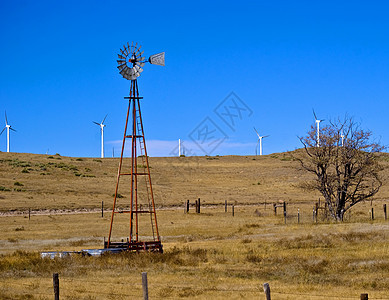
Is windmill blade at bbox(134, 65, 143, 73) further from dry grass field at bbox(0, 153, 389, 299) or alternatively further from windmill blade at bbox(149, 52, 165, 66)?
dry grass field at bbox(0, 153, 389, 299)

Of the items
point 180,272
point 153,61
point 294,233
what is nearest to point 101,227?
point 294,233

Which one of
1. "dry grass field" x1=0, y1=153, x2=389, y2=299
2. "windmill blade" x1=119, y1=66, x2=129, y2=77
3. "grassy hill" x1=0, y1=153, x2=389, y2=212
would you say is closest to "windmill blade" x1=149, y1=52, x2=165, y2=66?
"windmill blade" x1=119, y1=66, x2=129, y2=77

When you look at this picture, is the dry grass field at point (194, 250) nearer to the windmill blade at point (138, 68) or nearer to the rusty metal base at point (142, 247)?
the rusty metal base at point (142, 247)

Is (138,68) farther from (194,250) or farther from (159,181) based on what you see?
(159,181)

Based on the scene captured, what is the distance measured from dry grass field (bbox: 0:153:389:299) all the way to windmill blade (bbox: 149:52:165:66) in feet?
27.8

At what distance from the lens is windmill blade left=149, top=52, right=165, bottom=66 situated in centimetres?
2736

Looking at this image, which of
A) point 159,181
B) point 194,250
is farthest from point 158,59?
point 159,181

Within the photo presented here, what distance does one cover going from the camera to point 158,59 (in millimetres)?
27500

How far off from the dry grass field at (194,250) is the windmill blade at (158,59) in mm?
8473

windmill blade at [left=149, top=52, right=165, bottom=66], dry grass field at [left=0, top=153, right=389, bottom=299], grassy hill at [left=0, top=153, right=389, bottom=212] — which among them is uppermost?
windmill blade at [left=149, top=52, right=165, bottom=66]

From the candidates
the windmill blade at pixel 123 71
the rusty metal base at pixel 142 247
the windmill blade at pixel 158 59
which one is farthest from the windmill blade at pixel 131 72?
the rusty metal base at pixel 142 247

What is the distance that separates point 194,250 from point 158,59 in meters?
8.81

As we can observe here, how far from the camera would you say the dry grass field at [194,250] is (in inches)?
721

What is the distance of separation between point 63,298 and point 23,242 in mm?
17328
